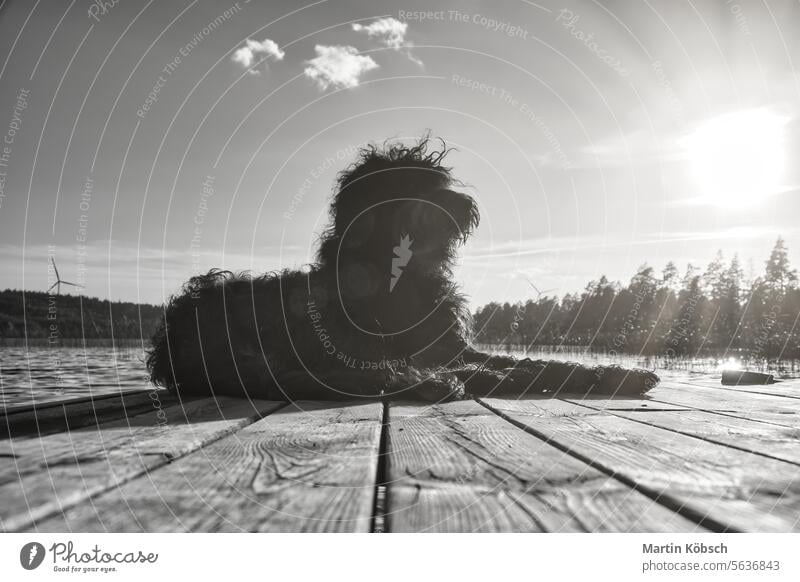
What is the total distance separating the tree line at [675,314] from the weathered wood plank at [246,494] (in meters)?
3.32

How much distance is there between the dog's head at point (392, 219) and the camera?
5434 millimetres

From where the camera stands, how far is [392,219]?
5391 millimetres

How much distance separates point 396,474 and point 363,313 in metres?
3.46

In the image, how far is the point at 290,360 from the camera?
5.46m

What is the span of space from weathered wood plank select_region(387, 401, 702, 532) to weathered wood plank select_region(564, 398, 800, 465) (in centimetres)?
100

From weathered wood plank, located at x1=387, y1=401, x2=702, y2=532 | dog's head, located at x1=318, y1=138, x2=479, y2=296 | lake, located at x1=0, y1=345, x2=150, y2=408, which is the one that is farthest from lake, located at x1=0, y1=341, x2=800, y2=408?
weathered wood plank, located at x1=387, y1=401, x2=702, y2=532

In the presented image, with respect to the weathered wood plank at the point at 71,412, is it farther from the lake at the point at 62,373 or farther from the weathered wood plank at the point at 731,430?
the weathered wood plank at the point at 731,430

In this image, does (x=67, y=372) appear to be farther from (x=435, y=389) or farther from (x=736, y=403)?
(x=736, y=403)

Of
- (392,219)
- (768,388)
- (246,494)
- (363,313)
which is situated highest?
(392,219)

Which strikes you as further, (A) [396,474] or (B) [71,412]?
(B) [71,412]

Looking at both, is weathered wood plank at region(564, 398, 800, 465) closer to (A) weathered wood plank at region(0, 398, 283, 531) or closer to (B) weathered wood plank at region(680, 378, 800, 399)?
(B) weathered wood plank at region(680, 378, 800, 399)

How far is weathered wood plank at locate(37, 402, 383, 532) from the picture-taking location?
181cm

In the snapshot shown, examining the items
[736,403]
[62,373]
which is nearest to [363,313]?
[736,403]
